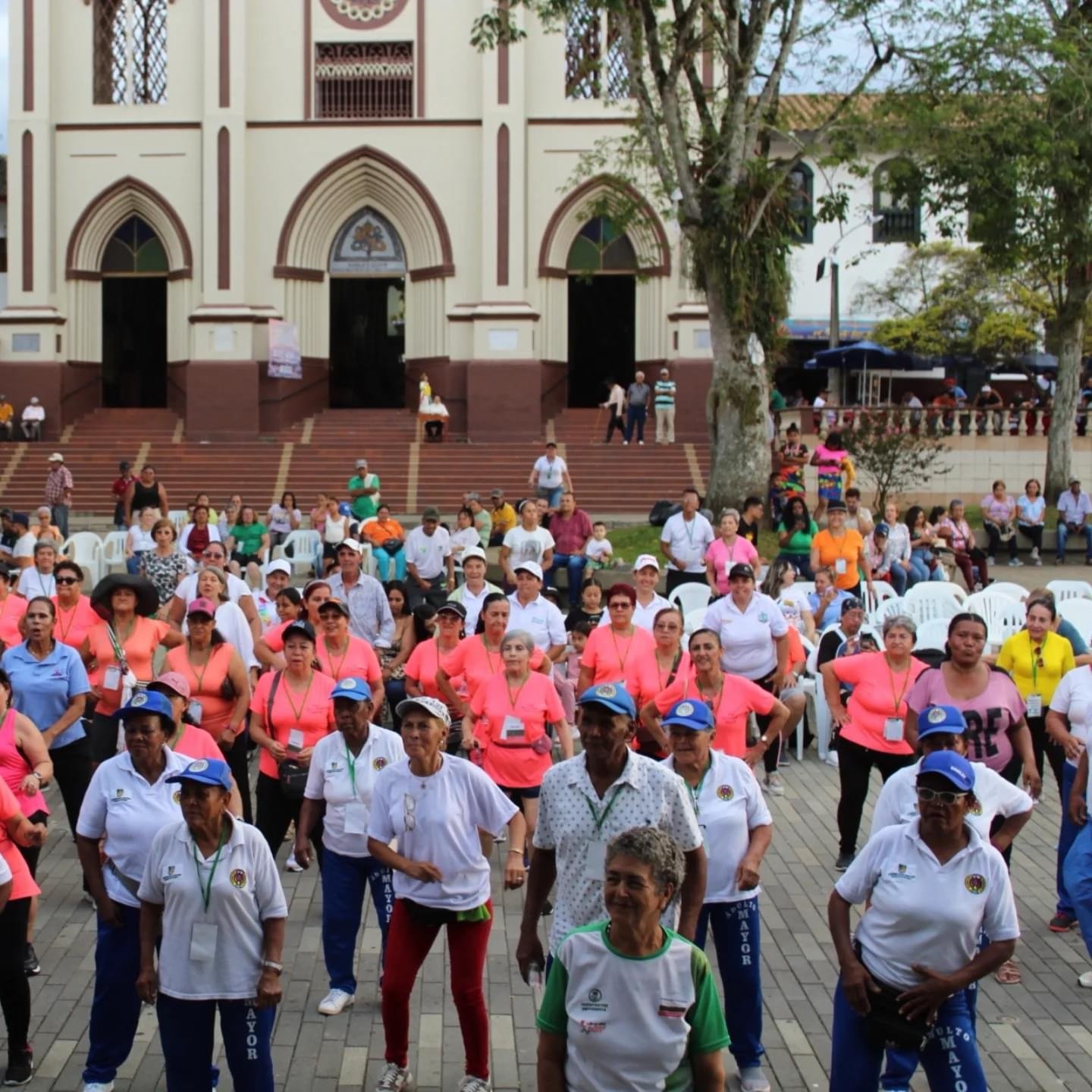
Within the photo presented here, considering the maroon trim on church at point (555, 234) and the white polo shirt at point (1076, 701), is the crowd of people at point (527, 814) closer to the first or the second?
the white polo shirt at point (1076, 701)

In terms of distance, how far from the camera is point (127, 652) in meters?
9.12

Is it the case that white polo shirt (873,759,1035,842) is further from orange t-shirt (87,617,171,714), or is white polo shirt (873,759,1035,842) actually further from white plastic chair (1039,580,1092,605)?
white plastic chair (1039,580,1092,605)

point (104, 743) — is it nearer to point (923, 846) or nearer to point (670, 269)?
point (923, 846)

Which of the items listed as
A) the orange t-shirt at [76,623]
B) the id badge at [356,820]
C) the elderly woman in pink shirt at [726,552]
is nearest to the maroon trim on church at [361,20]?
the elderly woman in pink shirt at [726,552]

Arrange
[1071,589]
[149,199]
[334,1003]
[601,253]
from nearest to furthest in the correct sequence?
[334,1003] → [1071,589] → [149,199] → [601,253]

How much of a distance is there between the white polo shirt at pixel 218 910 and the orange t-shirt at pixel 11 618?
17.8 ft

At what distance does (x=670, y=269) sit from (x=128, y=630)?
76.1ft

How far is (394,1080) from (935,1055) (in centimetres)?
211

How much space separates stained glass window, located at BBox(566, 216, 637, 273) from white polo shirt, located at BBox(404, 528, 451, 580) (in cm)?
1557

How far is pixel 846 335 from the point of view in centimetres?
4031

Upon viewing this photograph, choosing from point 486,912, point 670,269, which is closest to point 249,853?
point 486,912

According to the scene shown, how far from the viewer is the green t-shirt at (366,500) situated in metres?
21.1

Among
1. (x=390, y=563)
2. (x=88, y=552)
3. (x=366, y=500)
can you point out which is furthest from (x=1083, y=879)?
(x=88, y=552)

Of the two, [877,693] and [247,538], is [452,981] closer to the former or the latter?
[877,693]
